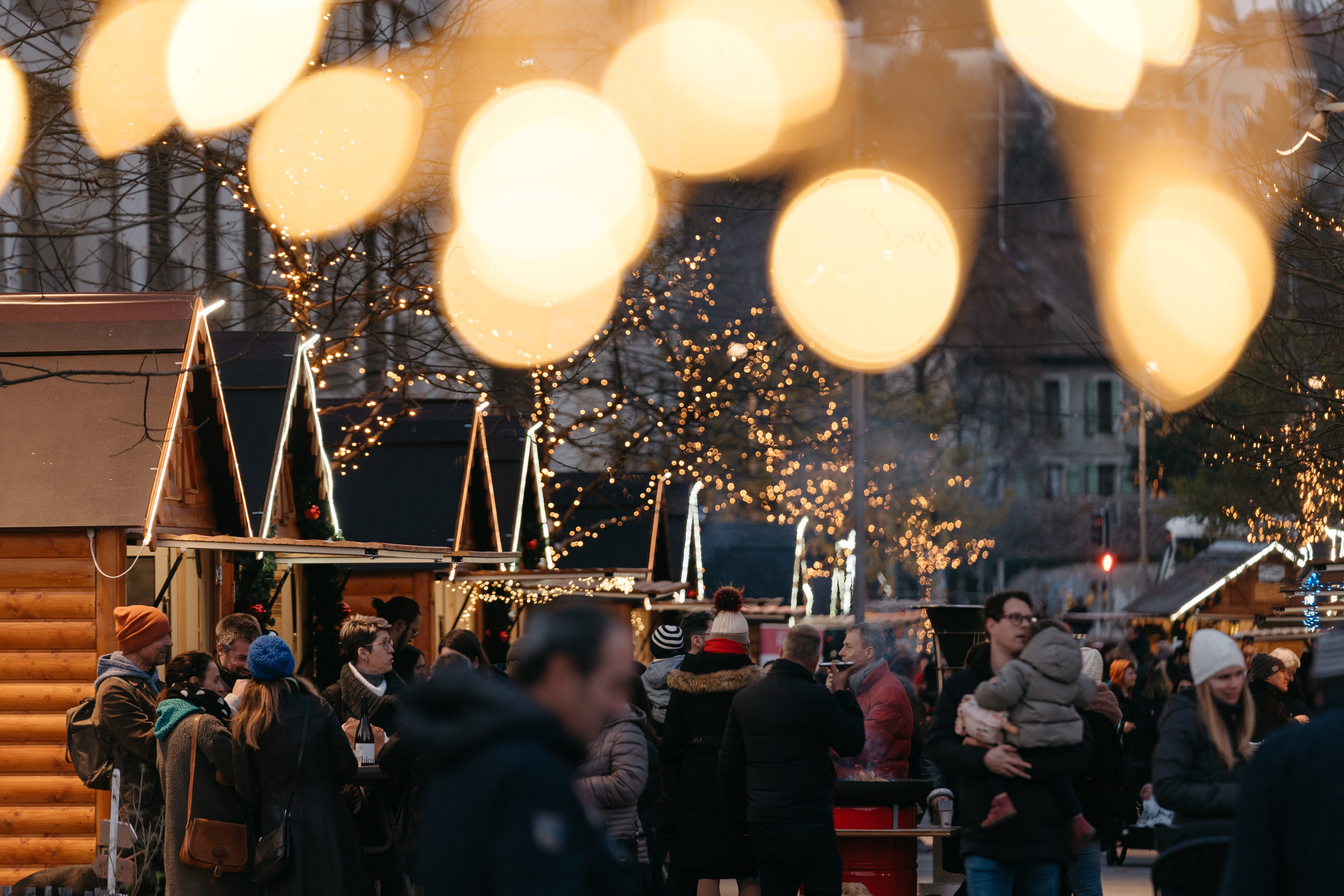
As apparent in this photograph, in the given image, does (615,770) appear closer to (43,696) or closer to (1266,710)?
(1266,710)

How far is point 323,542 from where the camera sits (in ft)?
39.3

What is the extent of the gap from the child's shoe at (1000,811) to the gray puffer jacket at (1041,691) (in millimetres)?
256

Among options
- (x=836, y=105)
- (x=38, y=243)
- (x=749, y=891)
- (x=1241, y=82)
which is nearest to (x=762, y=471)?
(x=836, y=105)

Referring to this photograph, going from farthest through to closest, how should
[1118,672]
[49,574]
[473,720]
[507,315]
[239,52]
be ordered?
[507,315] → [1118,672] → [239,52] → [49,574] → [473,720]

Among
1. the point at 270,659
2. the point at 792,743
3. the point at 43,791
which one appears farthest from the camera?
the point at 43,791

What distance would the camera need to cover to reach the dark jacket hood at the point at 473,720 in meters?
2.94

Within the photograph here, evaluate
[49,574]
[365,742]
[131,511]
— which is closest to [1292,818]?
[365,742]

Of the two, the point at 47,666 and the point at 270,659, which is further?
the point at 47,666

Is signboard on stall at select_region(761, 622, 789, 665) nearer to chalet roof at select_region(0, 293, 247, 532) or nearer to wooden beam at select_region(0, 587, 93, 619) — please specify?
chalet roof at select_region(0, 293, 247, 532)

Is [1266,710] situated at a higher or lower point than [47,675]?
lower

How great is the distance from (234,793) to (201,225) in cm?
2021

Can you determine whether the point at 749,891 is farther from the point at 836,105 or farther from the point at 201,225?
the point at 836,105

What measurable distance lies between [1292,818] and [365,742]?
6793 mm

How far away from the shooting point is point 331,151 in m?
16.4
